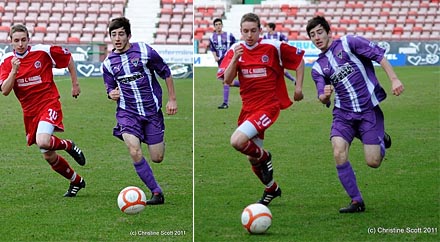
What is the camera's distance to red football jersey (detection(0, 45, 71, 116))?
667 cm

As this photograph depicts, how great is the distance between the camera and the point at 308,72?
72.5ft

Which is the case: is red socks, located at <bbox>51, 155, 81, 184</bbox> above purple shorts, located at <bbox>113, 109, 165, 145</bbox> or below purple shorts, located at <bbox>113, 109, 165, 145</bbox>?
below

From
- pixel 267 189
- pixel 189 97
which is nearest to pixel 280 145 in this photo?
pixel 267 189

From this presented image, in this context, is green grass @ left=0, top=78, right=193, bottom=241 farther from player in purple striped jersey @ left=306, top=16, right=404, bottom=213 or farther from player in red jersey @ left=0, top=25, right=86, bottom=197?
player in purple striped jersey @ left=306, top=16, right=404, bottom=213

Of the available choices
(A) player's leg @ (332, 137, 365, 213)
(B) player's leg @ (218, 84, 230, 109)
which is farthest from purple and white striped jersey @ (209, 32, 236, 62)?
(A) player's leg @ (332, 137, 365, 213)

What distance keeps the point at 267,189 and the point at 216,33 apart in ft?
26.4

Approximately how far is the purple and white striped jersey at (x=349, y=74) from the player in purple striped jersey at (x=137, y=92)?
1.19 metres

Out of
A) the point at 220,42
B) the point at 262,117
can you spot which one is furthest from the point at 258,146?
the point at 220,42

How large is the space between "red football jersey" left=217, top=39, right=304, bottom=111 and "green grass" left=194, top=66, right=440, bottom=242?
820mm

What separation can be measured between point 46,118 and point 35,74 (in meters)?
0.39

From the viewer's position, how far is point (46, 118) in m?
6.64

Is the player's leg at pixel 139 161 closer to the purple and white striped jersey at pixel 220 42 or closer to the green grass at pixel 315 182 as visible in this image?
the green grass at pixel 315 182

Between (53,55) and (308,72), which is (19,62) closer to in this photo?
(53,55)

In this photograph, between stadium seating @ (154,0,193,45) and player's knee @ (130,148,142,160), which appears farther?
stadium seating @ (154,0,193,45)
